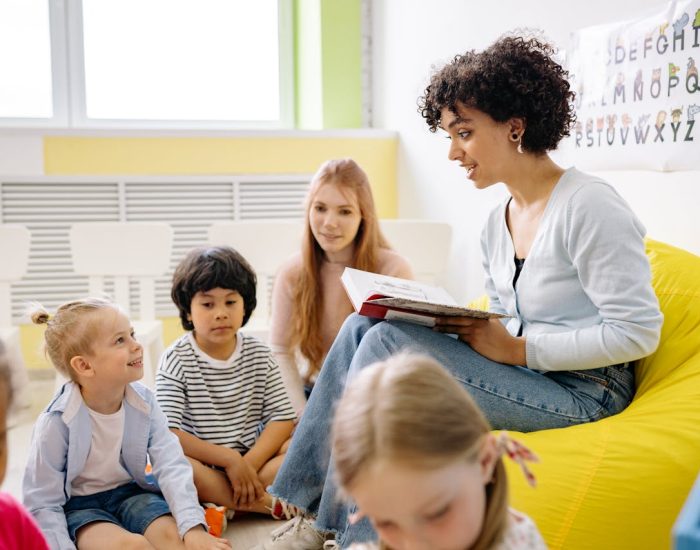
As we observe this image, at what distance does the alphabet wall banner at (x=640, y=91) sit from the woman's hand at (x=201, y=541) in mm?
1328

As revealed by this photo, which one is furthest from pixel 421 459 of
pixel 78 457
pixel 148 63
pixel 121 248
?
pixel 148 63

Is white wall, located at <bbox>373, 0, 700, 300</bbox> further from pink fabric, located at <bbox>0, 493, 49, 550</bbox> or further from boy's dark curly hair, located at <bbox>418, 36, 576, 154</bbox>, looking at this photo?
pink fabric, located at <bbox>0, 493, 49, 550</bbox>

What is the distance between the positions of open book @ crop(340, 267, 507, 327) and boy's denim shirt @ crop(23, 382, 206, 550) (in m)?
0.54

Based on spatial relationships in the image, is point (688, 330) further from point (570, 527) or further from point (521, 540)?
point (521, 540)

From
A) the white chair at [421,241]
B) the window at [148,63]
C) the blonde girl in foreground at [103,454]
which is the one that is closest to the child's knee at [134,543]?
the blonde girl in foreground at [103,454]

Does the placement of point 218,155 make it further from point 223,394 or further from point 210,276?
point 223,394

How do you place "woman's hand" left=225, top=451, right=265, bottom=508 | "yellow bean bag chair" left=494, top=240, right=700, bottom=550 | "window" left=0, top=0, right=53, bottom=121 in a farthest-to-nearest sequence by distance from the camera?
"window" left=0, top=0, right=53, bottom=121, "woman's hand" left=225, top=451, right=265, bottom=508, "yellow bean bag chair" left=494, top=240, right=700, bottom=550

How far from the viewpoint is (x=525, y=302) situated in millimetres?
1633

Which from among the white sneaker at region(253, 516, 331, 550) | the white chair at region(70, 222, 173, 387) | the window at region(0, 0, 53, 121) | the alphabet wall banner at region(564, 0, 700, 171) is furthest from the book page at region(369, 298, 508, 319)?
the window at region(0, 0, 53, 121)

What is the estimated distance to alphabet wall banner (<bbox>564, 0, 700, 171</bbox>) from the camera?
6.11 ft

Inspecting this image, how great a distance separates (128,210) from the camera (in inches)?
146

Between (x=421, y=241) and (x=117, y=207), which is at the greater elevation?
(x=117, y=207)

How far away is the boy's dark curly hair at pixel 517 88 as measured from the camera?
63.3 inches

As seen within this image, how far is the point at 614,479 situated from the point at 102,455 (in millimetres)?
1042
